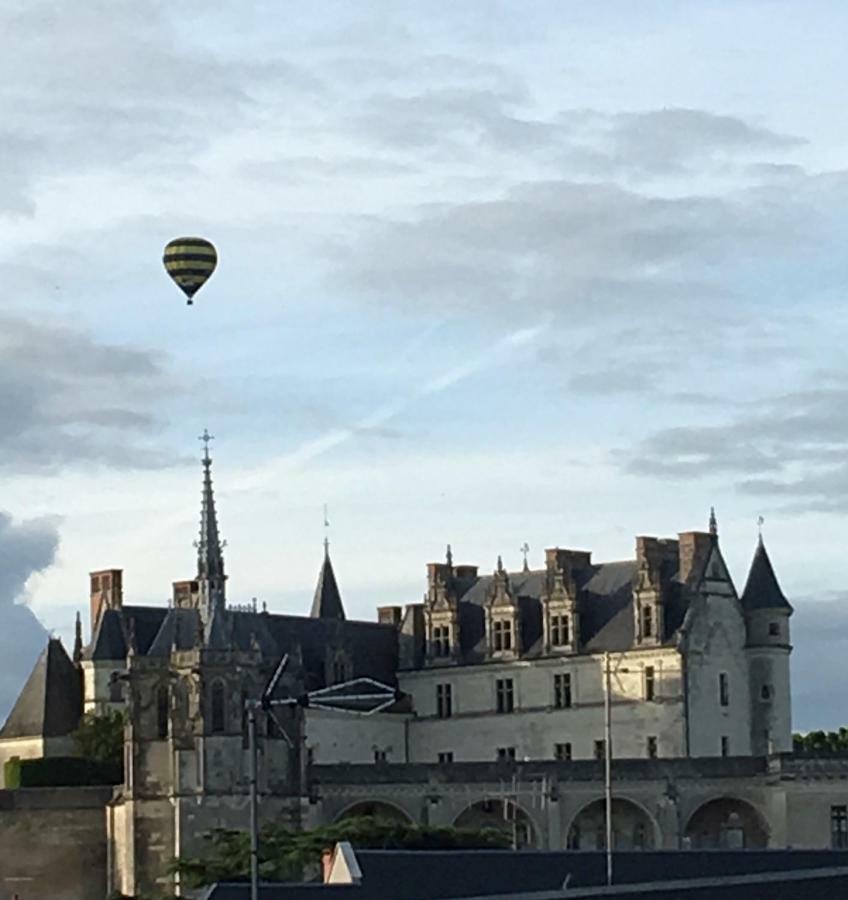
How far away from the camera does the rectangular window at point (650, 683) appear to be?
392 feet

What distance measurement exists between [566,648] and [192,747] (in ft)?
57.9

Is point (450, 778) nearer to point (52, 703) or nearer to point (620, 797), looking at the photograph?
point (620, 797)

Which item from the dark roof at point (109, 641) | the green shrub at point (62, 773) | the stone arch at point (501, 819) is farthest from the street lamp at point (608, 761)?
the dark roof at point (109, 641)

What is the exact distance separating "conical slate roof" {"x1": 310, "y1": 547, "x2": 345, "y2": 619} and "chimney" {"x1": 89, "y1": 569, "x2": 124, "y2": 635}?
7858 millimetres

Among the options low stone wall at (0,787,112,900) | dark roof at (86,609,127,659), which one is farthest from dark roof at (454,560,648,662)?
low stone wall at (0,787,112,900)

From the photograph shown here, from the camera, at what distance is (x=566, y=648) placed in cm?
12362

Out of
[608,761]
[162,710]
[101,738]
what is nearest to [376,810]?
[162,710]

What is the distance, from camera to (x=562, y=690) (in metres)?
124

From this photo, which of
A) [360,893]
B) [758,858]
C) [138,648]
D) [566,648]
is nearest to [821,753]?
[566,648]

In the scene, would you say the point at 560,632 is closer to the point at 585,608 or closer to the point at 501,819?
the point at 585,608

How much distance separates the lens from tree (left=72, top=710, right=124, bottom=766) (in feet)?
392

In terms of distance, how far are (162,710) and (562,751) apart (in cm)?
1695

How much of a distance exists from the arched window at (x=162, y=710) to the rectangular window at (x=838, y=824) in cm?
2233

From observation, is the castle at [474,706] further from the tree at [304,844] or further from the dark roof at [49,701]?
the tree at [304,844]
